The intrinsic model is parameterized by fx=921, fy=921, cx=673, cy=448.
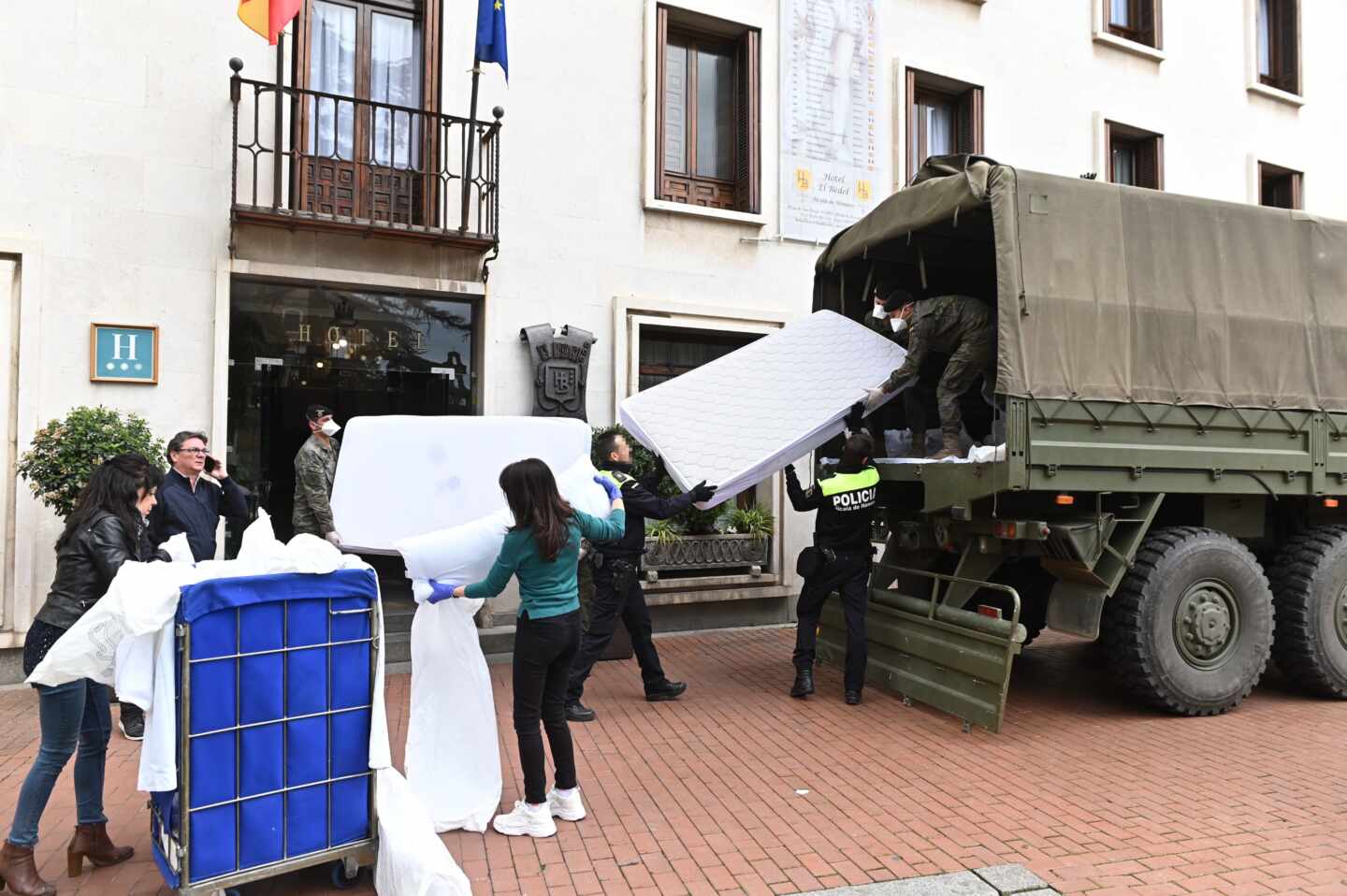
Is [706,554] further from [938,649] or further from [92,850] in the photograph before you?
[92,850]

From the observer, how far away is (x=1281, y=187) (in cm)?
1395

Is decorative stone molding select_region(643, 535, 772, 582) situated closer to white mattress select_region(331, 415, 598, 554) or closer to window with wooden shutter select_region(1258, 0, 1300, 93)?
white mattress select_region(331, 415, 598, 554)

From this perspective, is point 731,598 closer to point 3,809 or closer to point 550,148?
point 550,148

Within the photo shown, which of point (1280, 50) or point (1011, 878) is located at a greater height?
point (1280, 50)

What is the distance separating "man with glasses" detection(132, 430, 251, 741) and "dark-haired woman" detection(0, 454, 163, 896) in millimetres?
1908

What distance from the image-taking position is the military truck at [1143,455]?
5.70 metres

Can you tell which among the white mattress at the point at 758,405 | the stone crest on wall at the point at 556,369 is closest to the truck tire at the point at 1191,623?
the white mattress at the point at 758,405

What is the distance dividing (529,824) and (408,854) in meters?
0.88

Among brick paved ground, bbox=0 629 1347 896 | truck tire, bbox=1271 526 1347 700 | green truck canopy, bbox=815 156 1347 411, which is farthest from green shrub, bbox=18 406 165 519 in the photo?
truck tire, bbox=1271 526 1347 700

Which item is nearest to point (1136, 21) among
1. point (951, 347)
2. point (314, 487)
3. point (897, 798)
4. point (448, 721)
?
point (951, 347)

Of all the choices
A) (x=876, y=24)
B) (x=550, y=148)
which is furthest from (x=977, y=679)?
(x=876, y=24)

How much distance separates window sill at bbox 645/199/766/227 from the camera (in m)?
9.23

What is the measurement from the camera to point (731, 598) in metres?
9.13

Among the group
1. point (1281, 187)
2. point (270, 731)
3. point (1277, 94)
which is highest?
point (1277, 94)
